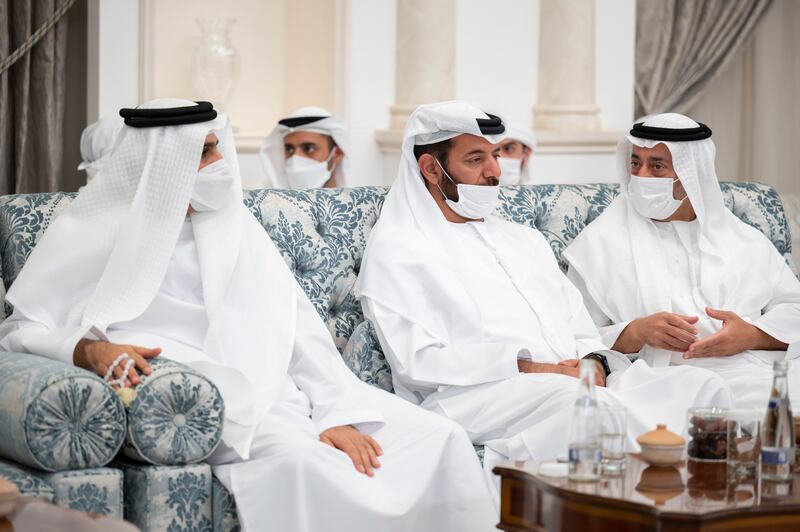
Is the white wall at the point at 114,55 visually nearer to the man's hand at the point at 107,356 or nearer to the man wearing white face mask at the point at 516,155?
the man wearing white face mask at the point at 516,155

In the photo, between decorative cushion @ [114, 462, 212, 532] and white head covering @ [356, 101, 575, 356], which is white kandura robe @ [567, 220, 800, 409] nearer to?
white head covering @ [356, 101, 575, 356]

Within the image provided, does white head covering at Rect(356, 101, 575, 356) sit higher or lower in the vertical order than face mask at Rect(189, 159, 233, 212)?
lower

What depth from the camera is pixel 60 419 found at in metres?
3.18

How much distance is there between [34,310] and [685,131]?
242 cm

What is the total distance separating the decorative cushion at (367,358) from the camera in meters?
4.25

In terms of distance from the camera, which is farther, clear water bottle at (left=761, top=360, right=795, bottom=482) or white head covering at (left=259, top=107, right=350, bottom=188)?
white head covering at (left=259, top=107, right=350, bottom=188)

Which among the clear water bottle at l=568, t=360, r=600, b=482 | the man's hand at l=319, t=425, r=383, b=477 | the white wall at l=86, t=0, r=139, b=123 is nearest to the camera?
the clear water bottle at l=568, t=360, r=600, b=482

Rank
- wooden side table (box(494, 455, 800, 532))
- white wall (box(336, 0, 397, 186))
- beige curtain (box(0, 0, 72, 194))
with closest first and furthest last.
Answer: wooden side table (box(494, 455, 800, 532))
white wall (box(336, 0, 397, 186))
beige curtain (box(0, 0, 72, 194))

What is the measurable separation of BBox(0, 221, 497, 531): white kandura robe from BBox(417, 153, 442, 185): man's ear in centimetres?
72

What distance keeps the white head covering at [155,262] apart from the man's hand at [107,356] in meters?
0.13

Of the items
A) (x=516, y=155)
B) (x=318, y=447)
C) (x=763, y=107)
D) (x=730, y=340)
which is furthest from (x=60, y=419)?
(x=763, y=107)

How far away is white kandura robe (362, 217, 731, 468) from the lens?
397 centimetres

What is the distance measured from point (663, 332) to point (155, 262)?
5.74 ft

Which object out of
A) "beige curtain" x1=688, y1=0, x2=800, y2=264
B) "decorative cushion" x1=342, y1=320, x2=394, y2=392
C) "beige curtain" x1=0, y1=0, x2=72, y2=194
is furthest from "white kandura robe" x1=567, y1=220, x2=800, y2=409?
"beige curtain" x1=688, y1=0, x2=800, y2=264
